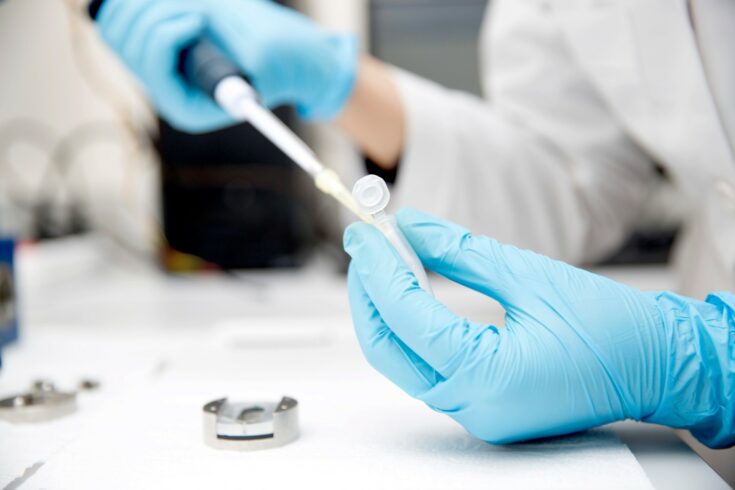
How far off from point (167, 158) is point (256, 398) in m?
1.00

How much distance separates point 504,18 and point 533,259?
67 cm

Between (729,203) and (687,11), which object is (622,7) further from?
(729,203)

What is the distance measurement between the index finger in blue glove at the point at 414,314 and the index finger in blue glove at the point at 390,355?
0.01m

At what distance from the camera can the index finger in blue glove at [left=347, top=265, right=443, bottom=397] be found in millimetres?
472

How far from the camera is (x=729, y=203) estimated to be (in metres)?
0.73

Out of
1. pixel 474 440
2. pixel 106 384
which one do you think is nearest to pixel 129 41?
pixel 106 384

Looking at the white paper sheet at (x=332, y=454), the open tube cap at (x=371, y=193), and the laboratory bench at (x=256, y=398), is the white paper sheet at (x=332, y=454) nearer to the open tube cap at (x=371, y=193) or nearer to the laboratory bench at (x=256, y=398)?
the laboratory bench at (x=256, y=398)

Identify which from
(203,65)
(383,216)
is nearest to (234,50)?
(203,65)

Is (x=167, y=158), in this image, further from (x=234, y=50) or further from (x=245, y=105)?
(x=245, y=105)

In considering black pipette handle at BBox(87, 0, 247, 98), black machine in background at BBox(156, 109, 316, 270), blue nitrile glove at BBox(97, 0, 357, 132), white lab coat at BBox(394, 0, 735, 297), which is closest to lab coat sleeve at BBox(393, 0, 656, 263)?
white lab coat at BBox(394, 0, 735, 297)

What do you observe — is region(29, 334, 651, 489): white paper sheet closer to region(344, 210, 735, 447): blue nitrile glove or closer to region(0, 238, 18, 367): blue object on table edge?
region(344, 210, 735, 447): blue nitrile glove

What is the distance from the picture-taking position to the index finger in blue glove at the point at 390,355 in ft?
1.55

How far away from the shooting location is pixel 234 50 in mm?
918

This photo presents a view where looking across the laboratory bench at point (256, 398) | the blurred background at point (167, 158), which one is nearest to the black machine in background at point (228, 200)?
the blurred background at point (167, 158)
